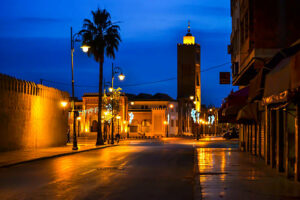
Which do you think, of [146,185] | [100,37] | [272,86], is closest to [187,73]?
[100,37]

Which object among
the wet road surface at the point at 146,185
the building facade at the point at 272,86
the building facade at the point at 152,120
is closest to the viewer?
the wet road surface at the point at 146,185

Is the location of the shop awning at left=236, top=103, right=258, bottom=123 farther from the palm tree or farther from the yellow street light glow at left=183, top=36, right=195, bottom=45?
the yellow street light glow at left=183, top=36, right=195, bottom=45

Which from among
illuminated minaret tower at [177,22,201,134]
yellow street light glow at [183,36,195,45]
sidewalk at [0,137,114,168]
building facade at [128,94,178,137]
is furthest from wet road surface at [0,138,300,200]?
yellow street light glow at [183,36,195,45]

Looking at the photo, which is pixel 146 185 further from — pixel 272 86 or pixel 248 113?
pixel 248 113

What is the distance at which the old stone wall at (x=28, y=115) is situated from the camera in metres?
31.8

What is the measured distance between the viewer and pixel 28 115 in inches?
1391

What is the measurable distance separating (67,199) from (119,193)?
1.60 metres

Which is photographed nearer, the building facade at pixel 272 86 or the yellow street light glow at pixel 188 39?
the building facade at pixel 272 86

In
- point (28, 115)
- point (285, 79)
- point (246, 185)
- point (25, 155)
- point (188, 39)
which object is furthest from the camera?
point (188, 39)

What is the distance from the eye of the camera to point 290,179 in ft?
47.2

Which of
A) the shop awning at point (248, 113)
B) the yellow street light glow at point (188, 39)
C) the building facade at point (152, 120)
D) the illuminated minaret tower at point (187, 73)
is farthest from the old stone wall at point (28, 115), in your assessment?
the yellow street light glow at point (188, 39)

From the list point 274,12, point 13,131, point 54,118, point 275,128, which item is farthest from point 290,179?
point 54,118

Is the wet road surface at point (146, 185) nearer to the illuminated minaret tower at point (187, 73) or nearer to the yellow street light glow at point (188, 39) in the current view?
the illuminated minaret tower at point (187, 73)

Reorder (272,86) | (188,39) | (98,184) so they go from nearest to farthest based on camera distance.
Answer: (272,86) → (98,184) → (188,39)
